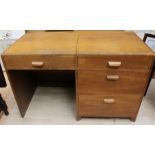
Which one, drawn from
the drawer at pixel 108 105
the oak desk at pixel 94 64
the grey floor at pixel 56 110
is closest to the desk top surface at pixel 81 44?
the oak desk at pixel 94 64

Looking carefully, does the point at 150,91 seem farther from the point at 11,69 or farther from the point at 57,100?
the point at 11,69

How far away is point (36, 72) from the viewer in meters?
1.84

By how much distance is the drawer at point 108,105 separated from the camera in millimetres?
1262

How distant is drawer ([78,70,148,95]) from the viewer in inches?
44.4

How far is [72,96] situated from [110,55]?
0.83 metres

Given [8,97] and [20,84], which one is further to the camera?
[8,97]

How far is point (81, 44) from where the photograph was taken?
120cm

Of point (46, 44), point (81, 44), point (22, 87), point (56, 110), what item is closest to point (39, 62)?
point (46, 44)

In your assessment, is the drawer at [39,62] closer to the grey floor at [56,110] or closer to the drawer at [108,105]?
the drawer at [108,105]

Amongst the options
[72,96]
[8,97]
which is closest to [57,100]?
[72,96]

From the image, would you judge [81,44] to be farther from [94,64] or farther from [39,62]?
[39,62]

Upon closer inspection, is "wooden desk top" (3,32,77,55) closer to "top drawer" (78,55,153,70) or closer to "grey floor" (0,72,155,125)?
"top drawer" (78,55,153,70)

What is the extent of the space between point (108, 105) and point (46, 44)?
0.69m

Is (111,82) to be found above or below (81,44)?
below
